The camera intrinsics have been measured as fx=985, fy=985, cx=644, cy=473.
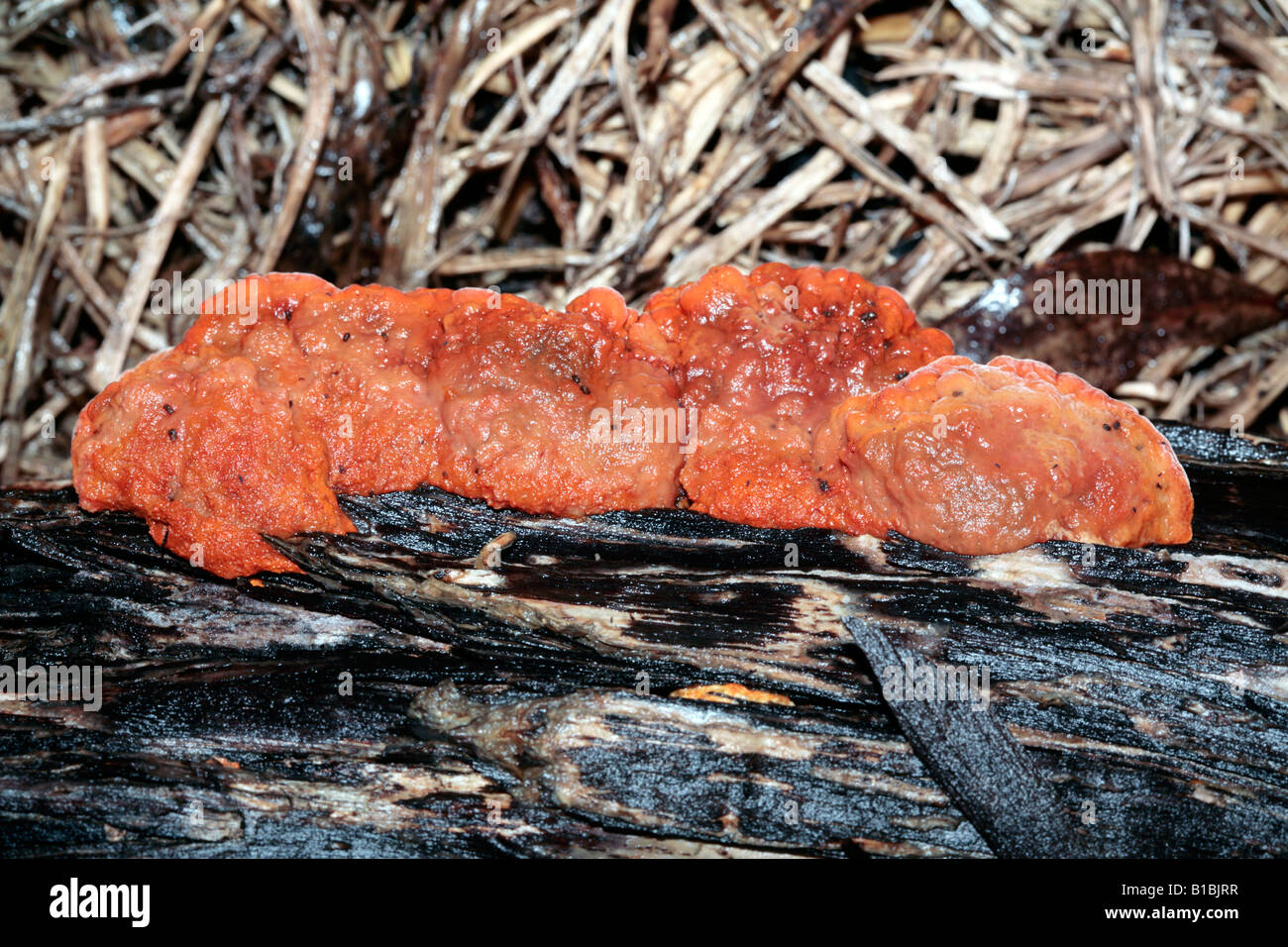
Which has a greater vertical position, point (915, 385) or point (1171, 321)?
point (1171, 321)

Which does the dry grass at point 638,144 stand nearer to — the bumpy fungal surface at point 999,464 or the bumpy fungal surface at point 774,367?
the bumpy fungal surface at point 774,367

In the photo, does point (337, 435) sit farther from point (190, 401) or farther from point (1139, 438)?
point (1139, 438)

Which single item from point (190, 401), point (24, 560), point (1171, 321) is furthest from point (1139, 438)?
point (24, 560)
